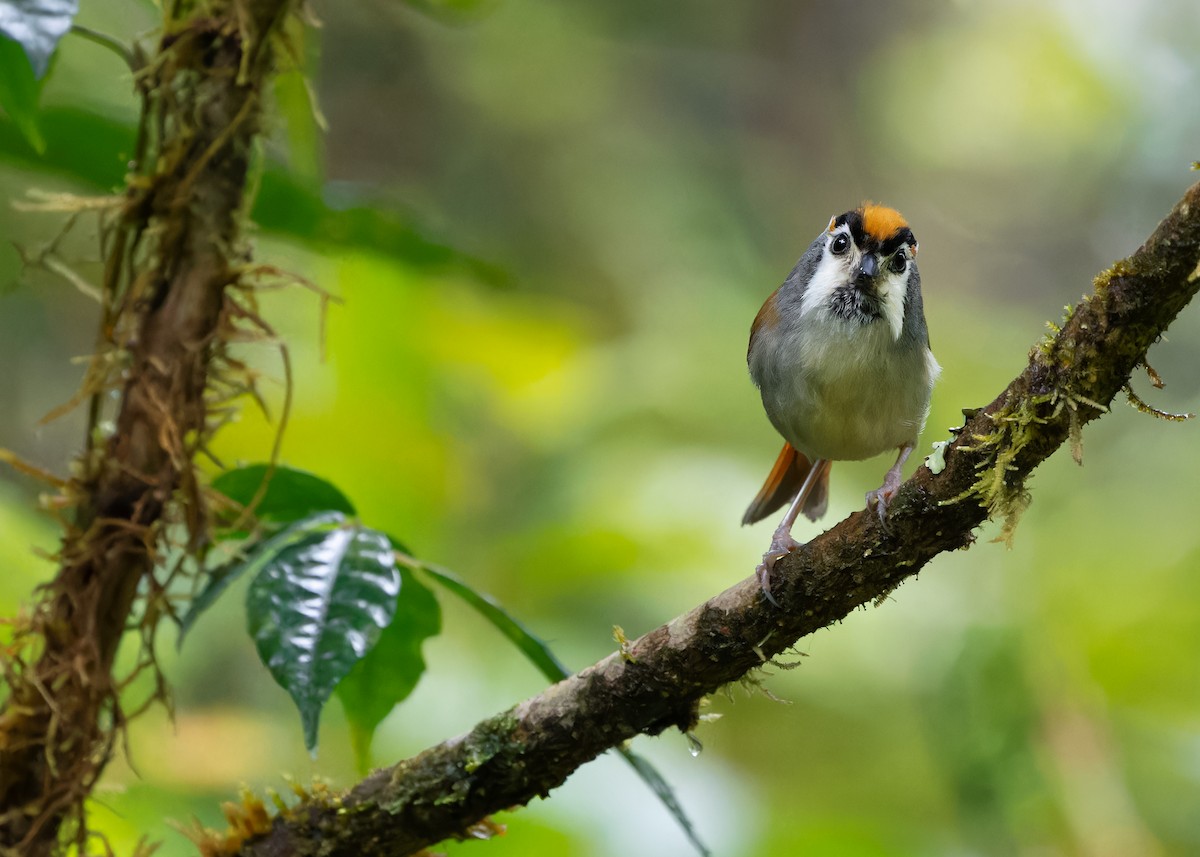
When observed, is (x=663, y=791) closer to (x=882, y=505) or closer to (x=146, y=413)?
(x=882, y=505)

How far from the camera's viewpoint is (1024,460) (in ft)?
4.18

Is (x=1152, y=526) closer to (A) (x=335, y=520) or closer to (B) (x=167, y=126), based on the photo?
(A) (x=335, y=520)

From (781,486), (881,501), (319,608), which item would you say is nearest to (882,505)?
(881,501)

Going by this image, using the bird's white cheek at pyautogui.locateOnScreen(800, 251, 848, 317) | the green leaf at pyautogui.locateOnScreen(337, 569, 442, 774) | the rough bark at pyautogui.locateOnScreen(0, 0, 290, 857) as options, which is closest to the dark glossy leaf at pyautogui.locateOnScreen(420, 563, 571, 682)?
the green leaf at pyautogui.locateOnScreen(337, 569, 442, 774)

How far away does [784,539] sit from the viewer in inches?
85.7

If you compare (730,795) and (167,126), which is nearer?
(167,126)

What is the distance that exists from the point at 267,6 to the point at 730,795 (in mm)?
1846

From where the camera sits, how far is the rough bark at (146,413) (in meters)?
1.79

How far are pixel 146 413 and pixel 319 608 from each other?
546mm

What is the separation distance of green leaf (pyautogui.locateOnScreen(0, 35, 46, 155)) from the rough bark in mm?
447

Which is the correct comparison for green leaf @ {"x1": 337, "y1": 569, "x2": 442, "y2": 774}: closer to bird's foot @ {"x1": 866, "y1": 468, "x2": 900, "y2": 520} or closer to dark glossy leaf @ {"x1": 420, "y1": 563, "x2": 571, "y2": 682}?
dark glossy leaf @ {"x1": 420, "y1": 563, "x2": 571, "y2": 682}

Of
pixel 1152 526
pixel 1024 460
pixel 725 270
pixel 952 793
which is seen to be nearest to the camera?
pixel 1024 460

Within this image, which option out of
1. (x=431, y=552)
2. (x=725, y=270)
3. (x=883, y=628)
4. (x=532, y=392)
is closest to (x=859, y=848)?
(x=883, y=628)

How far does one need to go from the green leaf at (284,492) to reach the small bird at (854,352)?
85 cm
